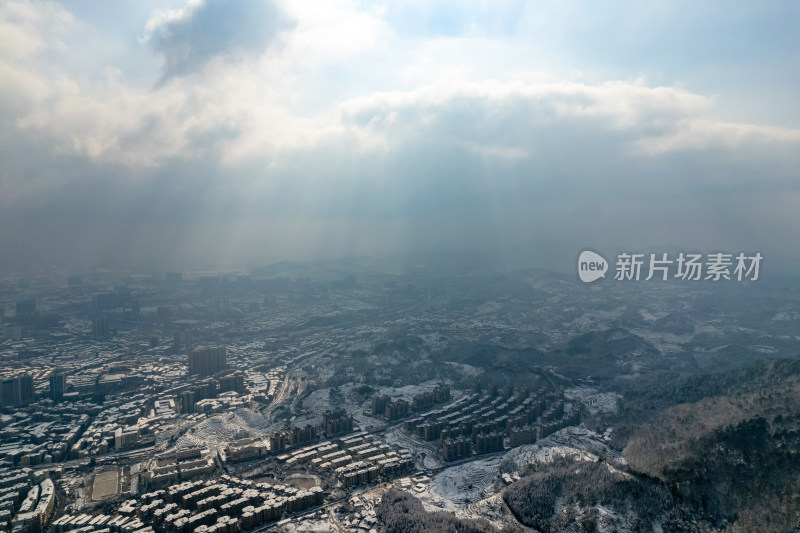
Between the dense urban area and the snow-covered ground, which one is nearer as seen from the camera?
the dense urban area

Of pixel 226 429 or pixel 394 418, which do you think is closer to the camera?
pixel 226 429

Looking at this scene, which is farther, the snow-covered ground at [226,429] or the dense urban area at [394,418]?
the snow-covered ground at [226,429]

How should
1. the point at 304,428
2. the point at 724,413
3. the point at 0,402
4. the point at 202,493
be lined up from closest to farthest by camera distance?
the point at 202,493 → the point at 724,413 → the point at 304,428 → the point at 0,402

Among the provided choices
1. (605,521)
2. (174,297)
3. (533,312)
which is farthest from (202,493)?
(174,297)

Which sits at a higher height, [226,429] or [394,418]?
[394,418]

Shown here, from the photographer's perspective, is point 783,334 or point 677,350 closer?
point 677,350

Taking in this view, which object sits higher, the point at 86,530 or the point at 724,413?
the point at 724,413

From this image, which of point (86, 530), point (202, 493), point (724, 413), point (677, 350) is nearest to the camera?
point (86, 530)

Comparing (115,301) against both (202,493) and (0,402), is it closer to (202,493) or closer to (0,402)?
(0,402)
